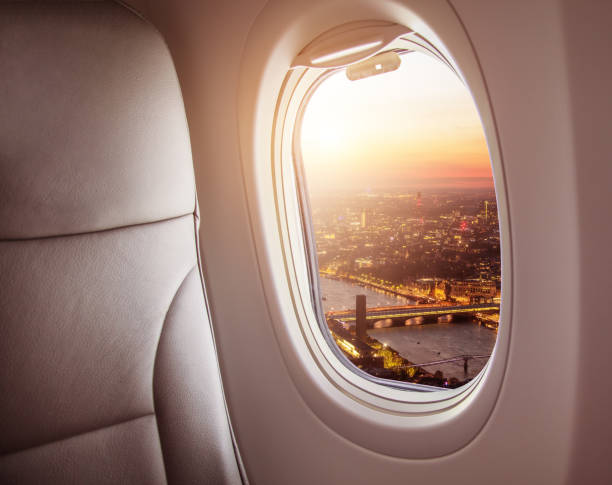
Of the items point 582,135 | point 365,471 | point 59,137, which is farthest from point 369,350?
point 59,137

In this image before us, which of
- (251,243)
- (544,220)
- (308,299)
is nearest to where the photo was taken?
(544,220)

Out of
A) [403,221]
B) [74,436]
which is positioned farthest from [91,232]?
[403,221]

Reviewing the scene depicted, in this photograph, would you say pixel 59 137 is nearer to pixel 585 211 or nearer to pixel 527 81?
pixel 527 81

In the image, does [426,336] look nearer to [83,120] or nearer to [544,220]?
[544,220]

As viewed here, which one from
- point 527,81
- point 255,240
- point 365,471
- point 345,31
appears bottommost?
point 365,471

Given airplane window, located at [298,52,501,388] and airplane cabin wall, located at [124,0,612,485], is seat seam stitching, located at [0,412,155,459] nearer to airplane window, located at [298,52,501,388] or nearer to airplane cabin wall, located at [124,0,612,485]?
airplane cabin wall, located at [124,0,612,485]

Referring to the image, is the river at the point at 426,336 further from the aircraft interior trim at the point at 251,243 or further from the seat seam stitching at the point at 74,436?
the seat seam stitching at the point at 74,436
